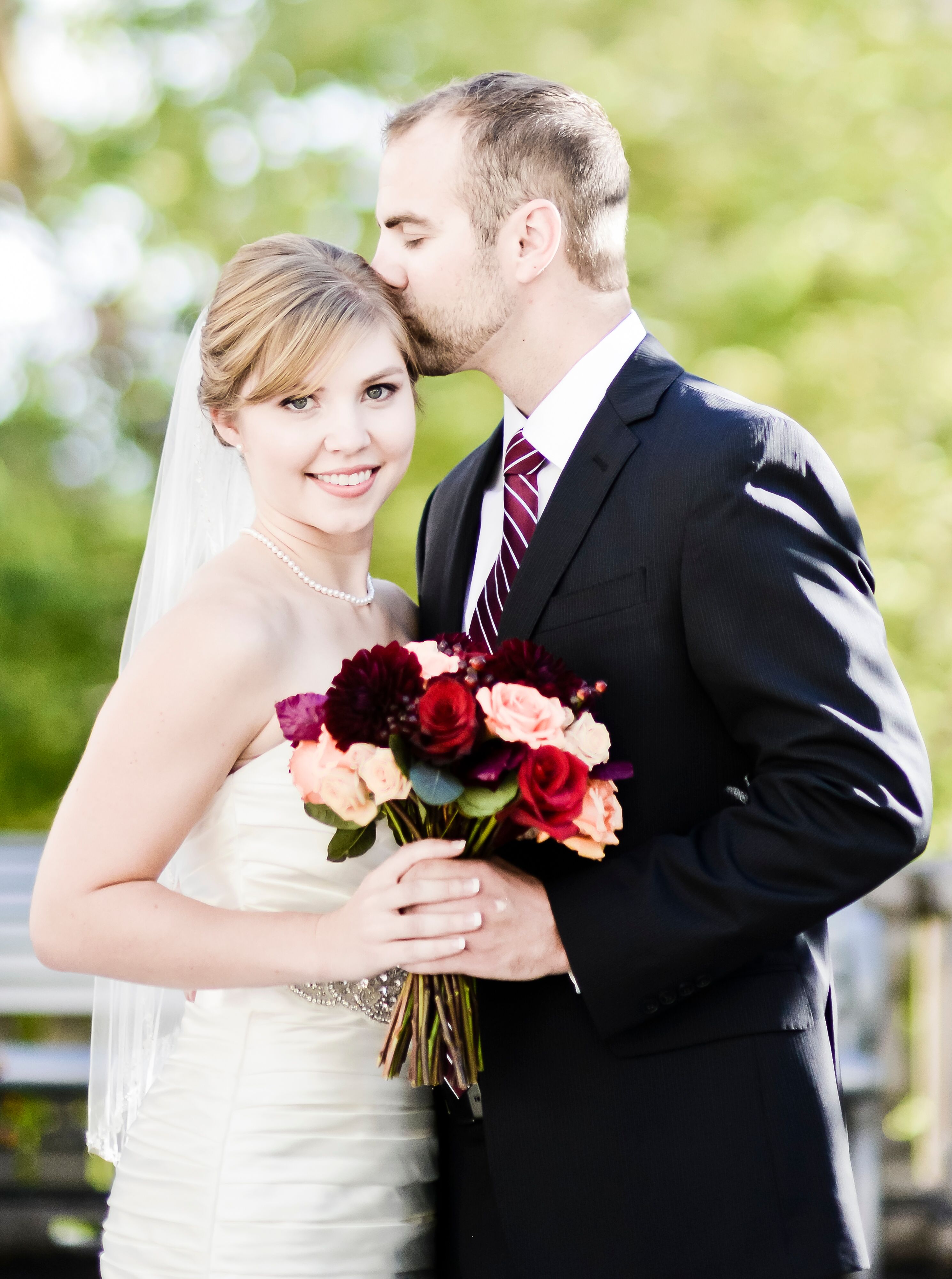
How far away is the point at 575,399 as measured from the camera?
2.78 metres

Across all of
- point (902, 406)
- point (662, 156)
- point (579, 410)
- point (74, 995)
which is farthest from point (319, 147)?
point (579, 410)

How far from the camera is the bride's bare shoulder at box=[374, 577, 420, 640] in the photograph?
2986 millimetres

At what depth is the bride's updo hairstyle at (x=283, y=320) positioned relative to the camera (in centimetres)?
260

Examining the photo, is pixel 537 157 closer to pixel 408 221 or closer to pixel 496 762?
pixel 408 221

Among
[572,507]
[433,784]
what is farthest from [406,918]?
[572,507]

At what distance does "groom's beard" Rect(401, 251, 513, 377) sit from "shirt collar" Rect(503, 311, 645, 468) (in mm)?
200

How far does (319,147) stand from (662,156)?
2.34 metres

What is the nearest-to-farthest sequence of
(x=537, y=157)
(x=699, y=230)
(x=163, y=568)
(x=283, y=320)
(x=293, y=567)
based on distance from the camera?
1. (x=283, y=320)
2. (x=293, y=567)
3. (x=537, y=157)
4. (x=163, y=568)
5. (x=699, y=230)

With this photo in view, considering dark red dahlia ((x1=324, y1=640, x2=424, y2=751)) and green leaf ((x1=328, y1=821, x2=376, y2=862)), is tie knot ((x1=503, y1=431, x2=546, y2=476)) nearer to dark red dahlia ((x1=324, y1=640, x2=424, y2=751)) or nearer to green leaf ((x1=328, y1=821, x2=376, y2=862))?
dark red dahlia ((x1=324, y1=640, x2=424, y2=751))

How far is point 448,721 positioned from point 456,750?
0.05m

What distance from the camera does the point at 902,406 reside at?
8.00m

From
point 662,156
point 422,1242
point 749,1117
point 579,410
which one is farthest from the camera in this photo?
point 662,156

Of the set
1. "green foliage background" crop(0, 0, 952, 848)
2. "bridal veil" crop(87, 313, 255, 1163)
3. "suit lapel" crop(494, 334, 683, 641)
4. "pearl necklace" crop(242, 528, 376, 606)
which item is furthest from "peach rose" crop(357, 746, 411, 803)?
"green foliage background" crop(0, 0, 952, 848)

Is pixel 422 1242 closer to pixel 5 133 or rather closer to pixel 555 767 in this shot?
pixel 555 767
